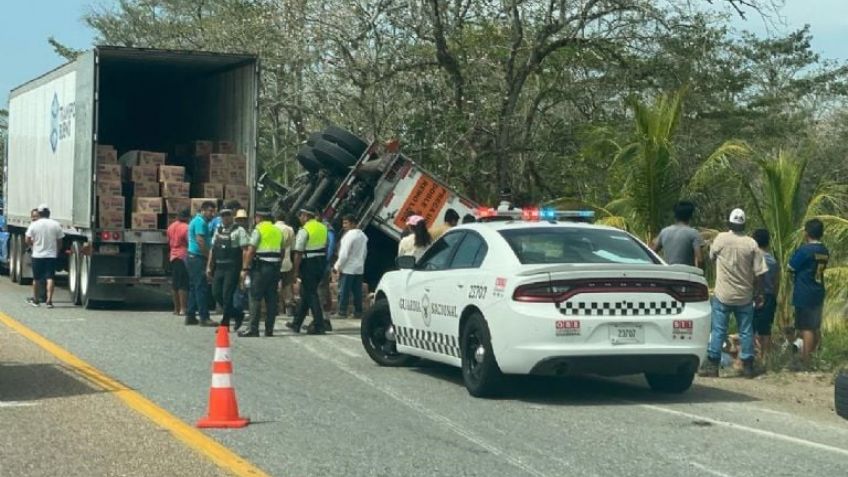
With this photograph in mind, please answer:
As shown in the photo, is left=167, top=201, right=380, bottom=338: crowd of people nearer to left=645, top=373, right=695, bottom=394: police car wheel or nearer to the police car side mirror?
the police car side mirror

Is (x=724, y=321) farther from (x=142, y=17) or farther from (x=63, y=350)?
(x=142, y=17)

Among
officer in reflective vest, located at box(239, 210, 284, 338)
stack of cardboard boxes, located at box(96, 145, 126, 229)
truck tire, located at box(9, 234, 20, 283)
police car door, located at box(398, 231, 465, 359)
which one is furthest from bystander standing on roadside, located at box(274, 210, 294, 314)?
truck tire, located at box(9, 234, 20, 283)

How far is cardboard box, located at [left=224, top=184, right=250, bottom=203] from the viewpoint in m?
22.5

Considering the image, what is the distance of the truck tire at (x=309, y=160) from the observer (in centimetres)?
2277

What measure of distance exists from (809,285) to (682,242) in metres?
1.37

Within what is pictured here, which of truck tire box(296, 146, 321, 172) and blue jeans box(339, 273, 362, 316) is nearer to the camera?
blue jeans box(339, 273, 362, 316)

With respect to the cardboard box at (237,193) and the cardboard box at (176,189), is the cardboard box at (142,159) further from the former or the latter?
the cardboard box at (237,193)

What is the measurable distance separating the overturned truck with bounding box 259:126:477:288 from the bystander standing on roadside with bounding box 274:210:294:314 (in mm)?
1459

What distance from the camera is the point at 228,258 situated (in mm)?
18297

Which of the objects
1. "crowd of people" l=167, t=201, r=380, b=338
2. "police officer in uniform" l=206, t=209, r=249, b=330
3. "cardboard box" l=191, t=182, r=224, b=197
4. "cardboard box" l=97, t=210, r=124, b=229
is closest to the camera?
"crowd of people" l=167, t=201, r=380, b=338

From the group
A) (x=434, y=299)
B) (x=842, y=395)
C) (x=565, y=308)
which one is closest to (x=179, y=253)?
(x=434, y=299)

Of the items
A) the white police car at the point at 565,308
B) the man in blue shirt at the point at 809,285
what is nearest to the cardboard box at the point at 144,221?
the white police car at the point at 565,308

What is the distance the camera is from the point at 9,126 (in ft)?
96.0

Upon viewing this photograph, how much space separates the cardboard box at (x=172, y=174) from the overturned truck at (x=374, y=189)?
1.89 meters
